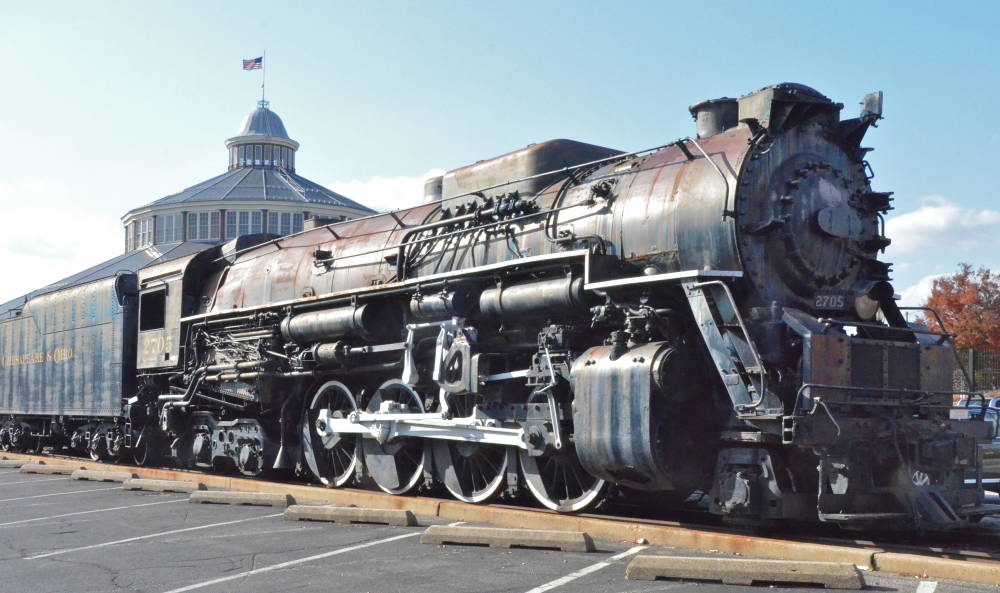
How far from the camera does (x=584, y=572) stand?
7590mm

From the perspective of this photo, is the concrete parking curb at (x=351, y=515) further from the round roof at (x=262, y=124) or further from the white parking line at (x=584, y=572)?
the round roof at (x=262, y=124)

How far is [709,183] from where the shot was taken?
370 inches

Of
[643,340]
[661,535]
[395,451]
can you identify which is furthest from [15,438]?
[661,535]

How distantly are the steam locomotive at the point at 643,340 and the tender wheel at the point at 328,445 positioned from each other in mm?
40

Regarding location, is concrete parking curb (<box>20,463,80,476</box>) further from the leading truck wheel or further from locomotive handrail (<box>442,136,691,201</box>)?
locomotive handrail (<box>442,136,691,201</box>)

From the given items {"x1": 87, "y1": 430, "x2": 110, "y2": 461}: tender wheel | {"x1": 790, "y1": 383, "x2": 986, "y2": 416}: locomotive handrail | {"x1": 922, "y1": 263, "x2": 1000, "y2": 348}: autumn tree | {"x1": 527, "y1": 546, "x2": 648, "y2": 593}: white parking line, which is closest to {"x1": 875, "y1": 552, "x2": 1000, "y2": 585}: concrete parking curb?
{"x1": 790, "y1": 383, "x2": 986, "y2": 416}: locomotive handrail

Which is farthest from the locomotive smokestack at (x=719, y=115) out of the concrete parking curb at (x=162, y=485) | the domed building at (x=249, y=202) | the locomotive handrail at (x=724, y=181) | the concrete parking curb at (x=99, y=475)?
Answer: the domed building at (x=249, y=202)

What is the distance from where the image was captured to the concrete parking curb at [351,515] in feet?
33.4

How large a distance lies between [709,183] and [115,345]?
1350cm

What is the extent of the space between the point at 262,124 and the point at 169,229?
11508 millimetres

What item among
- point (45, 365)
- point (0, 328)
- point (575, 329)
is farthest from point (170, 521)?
point (0, 328)

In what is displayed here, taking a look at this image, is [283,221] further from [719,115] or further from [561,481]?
[719,115]

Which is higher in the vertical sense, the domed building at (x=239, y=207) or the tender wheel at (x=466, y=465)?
the domed building at (x=239, y=207)

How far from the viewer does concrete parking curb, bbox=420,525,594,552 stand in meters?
8.45
